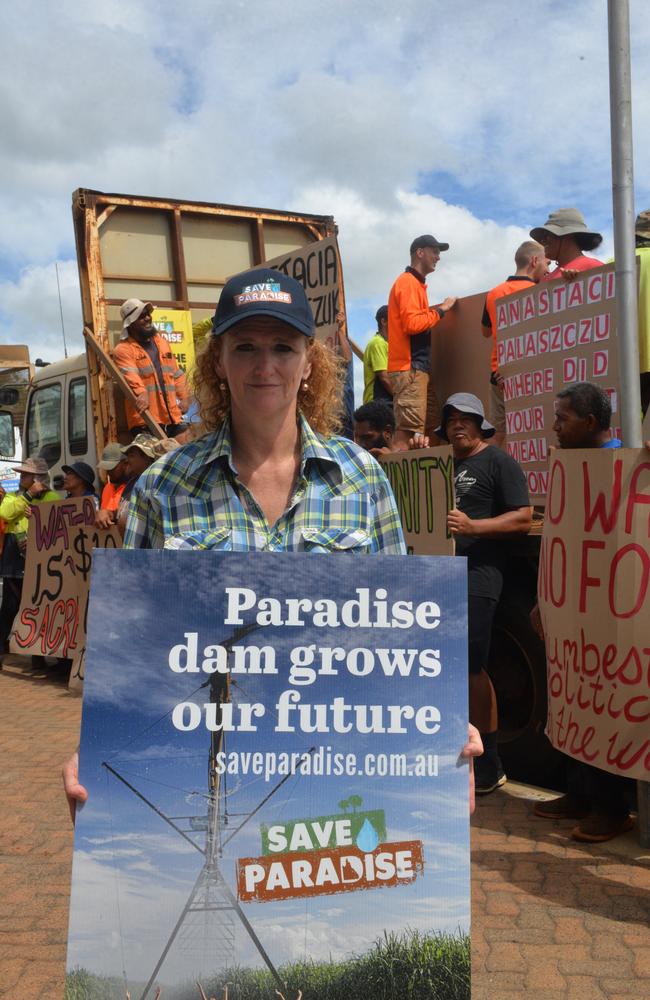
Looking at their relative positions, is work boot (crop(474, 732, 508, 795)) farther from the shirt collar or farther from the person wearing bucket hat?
the shirt collar

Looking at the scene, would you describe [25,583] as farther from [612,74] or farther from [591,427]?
[612,74]

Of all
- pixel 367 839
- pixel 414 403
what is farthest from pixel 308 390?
pixel 414 403

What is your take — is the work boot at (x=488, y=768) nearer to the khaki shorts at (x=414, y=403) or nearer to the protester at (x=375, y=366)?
the khaki shorts at (x=414, y=403)

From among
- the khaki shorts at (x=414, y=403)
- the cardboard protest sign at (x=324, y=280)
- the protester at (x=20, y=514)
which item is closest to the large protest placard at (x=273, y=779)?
the cardboard protest sign at (x=324, y=280)

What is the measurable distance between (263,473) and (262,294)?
0.39 meters

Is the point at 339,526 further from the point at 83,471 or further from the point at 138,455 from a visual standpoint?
the point at 83,471

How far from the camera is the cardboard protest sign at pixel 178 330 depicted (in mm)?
9842

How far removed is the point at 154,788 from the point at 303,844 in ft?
0.95

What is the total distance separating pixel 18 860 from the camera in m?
4.81

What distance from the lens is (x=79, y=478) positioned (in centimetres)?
980

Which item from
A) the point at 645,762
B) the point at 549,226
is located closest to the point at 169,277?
the point at 549,226

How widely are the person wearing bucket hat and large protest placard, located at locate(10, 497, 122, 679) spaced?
178 inches

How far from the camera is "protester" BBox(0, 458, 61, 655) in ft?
35.7

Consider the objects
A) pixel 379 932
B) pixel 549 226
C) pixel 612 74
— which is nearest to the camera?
pixel 379 932
